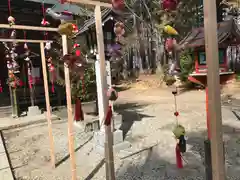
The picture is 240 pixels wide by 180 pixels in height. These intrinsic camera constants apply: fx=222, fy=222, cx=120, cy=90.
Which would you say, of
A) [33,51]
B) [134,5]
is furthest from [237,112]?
[134,5]

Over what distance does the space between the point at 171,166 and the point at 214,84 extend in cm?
277

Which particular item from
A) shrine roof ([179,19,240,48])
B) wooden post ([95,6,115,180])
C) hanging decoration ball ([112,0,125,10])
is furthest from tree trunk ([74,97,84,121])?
hanging decoration ball ([112,0,125,10])

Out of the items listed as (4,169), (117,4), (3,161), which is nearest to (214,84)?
(117,4)

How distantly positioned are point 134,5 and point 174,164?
1895 centimetres

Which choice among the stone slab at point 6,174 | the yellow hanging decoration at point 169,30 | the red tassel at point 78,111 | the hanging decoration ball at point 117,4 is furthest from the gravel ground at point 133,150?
the hanging decoration ball at point 117,4

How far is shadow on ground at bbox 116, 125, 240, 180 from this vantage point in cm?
356

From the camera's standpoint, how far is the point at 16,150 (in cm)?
529

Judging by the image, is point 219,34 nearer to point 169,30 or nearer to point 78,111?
point 169,30

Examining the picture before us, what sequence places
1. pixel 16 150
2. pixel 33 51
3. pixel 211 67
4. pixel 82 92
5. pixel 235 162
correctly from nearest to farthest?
pixel 211 67
pixel 235 162
pixel 16 150
pixel 82 92
pixel 33 51

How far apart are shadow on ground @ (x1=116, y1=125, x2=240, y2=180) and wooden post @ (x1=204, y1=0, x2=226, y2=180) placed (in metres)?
2.10

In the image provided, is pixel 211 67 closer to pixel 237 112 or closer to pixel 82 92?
pixel 82 92

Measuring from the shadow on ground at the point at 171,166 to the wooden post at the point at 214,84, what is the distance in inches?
82.5

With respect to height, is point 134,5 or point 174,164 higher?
point 134,5

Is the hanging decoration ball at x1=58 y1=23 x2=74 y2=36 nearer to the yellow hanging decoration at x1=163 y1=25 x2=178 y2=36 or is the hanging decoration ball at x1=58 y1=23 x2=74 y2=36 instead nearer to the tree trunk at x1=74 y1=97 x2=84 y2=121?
the yellow hanging decoration at x1=163 y1=25 x2=178 y2=36
